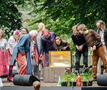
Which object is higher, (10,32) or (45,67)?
(10,32)

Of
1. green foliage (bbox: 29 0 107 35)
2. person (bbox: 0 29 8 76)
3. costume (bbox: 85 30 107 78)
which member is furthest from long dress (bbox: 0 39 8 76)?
green foliage (bbox: 29 0 107 35)

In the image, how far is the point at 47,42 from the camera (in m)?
15.7

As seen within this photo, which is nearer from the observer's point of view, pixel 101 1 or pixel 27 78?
pixel 27 78

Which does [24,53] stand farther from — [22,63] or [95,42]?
[95,42]

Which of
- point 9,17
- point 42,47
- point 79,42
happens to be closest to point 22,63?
point 42,47

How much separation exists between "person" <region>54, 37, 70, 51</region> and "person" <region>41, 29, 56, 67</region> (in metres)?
0.20

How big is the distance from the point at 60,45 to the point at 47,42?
0.41m

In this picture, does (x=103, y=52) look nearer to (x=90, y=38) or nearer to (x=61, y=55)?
(x=90, y=38)

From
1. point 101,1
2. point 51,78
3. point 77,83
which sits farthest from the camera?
point 101,1

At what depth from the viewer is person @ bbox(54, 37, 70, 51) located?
50.2ft

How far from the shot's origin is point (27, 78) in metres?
13.0

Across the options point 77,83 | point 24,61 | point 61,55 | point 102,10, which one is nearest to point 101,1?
point 102,10

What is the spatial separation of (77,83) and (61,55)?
3.17 metres

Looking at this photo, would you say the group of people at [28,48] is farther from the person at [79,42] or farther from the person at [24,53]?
the person at [79,42]
